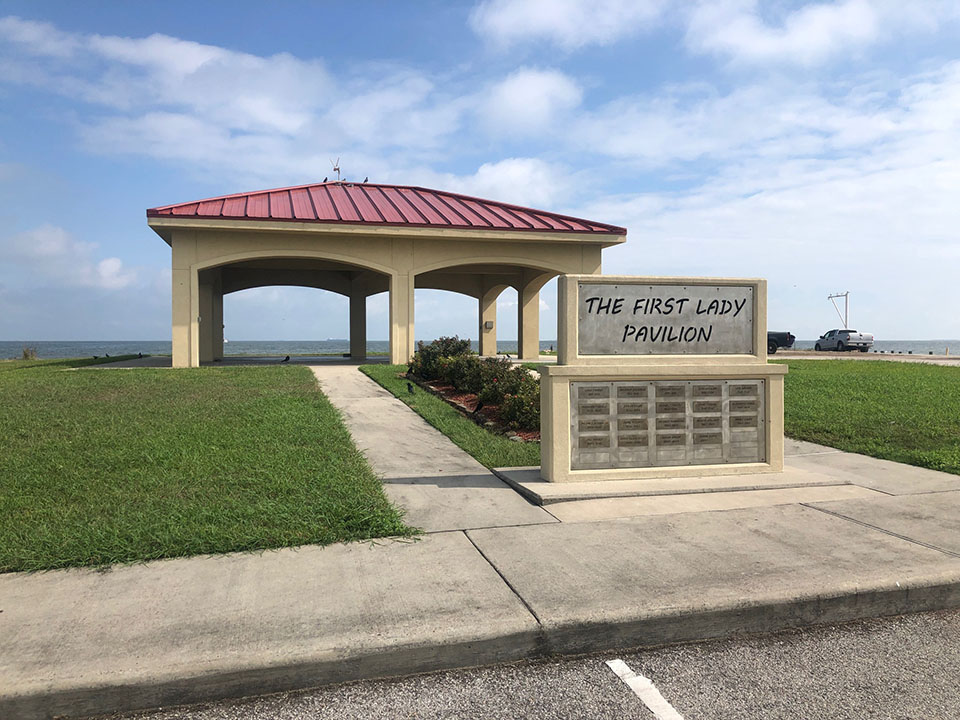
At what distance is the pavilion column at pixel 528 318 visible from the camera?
88.4 feet

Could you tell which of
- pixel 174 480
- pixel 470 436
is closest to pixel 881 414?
pixel 470 436

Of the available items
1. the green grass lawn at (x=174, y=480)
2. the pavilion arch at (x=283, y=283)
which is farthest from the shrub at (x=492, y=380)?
the pavilion arch at (x=283, y=283)

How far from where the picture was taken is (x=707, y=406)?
694cm

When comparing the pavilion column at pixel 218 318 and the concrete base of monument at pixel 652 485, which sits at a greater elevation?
the pavilion column at pixel 218 318

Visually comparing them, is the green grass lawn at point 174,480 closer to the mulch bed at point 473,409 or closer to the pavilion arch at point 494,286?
the mulch bed at point 473,409

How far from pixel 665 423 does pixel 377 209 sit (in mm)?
17679

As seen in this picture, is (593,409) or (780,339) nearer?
(593,409)

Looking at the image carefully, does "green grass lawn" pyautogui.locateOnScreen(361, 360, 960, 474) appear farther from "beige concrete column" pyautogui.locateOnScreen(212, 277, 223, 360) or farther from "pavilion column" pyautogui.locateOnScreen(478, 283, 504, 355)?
"pavilion column" pyautogui.locateOnScreen(478, 283, 504, 355)

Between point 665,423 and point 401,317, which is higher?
point 401,317

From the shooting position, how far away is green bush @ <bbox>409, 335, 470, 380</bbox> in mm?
15547

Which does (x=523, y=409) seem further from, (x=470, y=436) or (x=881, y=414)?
(x=881, y=414)

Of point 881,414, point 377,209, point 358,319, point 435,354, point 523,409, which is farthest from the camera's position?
point 358,319

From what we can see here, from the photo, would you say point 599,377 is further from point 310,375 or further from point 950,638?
point 310,375

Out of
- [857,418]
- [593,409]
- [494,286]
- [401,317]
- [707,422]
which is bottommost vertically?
[857,418]
